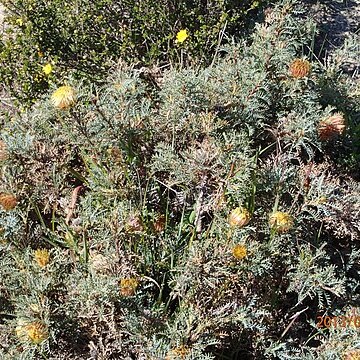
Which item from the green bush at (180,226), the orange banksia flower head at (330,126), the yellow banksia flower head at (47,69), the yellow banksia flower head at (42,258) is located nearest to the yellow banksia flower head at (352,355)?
the green bush at (180,226)

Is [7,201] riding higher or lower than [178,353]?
higher

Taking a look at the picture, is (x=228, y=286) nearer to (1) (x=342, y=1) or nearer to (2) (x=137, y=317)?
(2) (x=137, y=317)

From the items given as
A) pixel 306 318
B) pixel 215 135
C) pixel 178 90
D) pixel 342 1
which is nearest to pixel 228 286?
pixel 306 318

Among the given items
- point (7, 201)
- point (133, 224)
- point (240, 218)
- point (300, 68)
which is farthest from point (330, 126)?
point (7, 201)

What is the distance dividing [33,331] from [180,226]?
0.66m

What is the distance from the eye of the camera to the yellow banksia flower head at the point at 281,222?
6.41 ft

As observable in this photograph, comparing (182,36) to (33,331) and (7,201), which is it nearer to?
(7,201)

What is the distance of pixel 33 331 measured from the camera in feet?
5.73

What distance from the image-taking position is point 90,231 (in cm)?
214

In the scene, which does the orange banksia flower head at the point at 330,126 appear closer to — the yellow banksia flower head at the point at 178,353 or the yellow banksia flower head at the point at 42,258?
the yellow banksia flower head at the point at 178,353

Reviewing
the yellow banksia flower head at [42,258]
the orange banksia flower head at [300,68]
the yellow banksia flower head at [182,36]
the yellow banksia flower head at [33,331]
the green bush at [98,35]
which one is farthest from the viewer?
the green bush at [98,35]

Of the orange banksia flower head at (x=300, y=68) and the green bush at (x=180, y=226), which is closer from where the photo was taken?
the green bush at (x=180, y=226)

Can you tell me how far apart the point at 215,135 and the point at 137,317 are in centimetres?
79

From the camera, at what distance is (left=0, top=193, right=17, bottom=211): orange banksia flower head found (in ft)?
6.46
